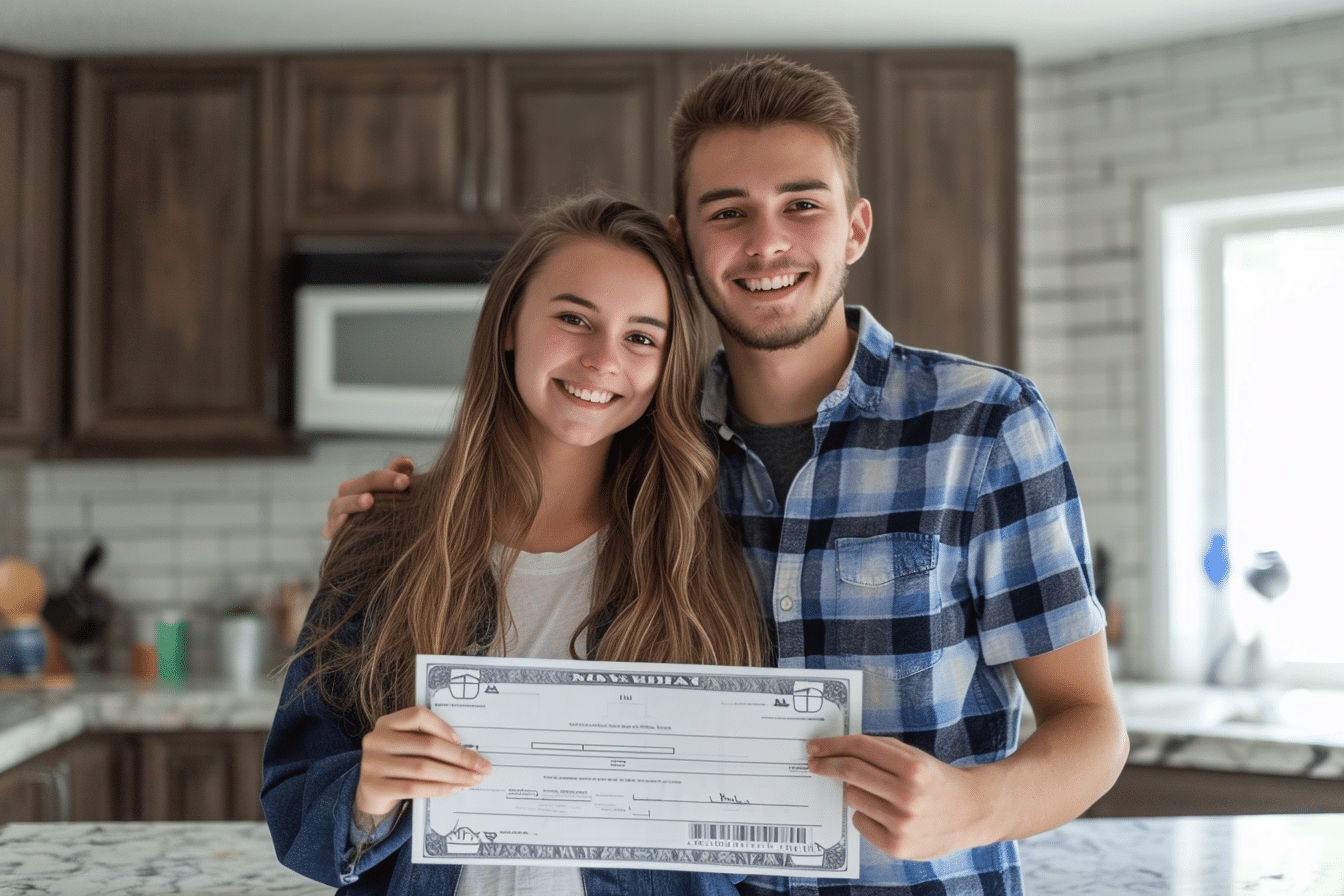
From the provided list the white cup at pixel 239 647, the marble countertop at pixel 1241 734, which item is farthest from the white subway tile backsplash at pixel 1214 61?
the white cup at pixel 239 647

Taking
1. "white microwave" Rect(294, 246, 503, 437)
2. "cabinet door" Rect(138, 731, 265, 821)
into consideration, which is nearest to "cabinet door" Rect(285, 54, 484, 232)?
"white microwave" Rect(294, 246, 503, 437)

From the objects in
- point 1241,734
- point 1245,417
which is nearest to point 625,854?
point 1241,734

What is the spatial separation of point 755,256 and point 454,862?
753mm

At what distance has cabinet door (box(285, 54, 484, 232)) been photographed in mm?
3168

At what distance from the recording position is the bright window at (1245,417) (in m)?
3.11

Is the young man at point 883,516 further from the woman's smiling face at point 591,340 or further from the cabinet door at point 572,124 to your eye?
the cabinet door at point 572,124

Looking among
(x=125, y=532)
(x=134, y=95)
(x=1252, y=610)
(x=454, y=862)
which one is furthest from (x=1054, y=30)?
(x=125, y=532)

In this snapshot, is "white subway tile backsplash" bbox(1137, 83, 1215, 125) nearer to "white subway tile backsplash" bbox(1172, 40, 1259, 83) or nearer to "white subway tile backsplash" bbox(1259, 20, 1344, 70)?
"white subway tile backsplash" bbox(1172, 40, 1259, 83)

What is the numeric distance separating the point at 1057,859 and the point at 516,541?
0.81m

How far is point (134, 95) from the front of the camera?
10.5 feet

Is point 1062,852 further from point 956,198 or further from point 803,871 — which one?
point 956,198

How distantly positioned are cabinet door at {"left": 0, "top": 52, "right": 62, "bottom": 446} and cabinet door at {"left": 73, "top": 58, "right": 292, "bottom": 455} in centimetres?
7

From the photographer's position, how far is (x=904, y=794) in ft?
3.55

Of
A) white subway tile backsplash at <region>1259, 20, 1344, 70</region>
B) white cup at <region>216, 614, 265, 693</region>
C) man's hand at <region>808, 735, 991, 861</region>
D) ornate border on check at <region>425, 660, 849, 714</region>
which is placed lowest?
white cup at <region>216, 614, 265, 693</region>
